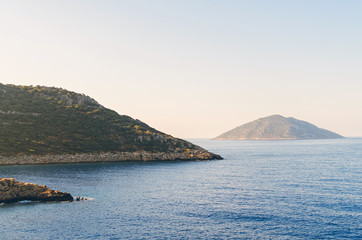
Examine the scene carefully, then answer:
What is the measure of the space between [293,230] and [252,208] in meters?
10.7

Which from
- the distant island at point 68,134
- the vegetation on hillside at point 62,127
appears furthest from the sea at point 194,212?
the vegetation on hillside at point 62,127

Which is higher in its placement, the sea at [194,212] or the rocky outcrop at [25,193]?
the rocky outcrop at [25,193]

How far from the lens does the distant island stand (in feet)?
382

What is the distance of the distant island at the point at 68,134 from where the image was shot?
116 metres

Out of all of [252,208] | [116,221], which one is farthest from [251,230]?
[116,221]

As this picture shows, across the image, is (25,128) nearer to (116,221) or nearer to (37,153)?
(37,153)

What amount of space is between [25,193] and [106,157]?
75.0m

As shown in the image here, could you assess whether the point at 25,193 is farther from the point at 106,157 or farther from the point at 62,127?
the point at 62,127

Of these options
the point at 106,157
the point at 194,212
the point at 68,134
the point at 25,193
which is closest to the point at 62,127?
the point at 68,134

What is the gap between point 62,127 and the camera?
139m

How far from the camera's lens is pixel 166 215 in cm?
4231

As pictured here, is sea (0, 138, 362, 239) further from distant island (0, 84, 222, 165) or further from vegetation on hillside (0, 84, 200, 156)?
vegetation on hillside (0, 84, 200, 156)

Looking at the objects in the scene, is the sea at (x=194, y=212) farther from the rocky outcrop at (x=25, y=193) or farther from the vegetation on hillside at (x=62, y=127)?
the vegetation on hillside at (x=62, y=127)

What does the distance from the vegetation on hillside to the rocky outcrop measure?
66230mm
